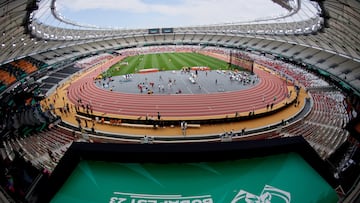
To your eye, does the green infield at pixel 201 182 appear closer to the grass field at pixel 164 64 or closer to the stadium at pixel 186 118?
the stadium at pixel 186 118

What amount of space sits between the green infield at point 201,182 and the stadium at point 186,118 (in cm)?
4

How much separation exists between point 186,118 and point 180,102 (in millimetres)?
3692

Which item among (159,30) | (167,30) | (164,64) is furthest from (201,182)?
(167,30)

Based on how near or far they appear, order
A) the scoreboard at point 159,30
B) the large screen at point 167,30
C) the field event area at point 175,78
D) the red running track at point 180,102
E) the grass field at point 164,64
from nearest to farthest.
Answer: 1. the red running track at point 180,102
2. the field event area at point 175,78
3. the grass field at point 164,64
4. the scoreboard at point 159,30
5. the large screen at point 167,30

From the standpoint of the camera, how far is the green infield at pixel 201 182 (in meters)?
9.16

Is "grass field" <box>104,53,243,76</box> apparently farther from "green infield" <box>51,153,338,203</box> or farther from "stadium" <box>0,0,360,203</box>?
"green infield" <box>51,153,338,203</box>

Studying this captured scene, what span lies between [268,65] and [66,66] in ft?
123

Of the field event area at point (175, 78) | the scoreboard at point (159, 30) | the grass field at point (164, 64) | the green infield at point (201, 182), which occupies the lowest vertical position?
the grass field at point (164, 64)

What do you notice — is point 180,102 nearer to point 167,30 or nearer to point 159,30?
point 159,30

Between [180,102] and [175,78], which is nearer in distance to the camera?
[180,102]

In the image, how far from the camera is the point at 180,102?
23.9m

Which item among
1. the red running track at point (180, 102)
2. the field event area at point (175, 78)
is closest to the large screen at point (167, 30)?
the field event area at point (175, 78)

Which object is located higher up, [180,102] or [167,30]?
[167,30]

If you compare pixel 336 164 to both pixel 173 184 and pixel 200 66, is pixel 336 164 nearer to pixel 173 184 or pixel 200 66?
pixel 173 184
